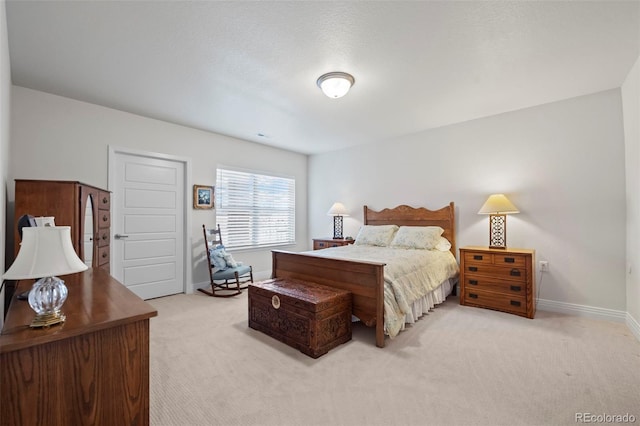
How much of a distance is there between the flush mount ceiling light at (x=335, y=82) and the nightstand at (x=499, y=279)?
8.05ft

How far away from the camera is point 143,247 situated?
13.0 feet

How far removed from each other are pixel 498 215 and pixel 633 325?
1.60m

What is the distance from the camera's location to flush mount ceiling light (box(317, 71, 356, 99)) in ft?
8.79

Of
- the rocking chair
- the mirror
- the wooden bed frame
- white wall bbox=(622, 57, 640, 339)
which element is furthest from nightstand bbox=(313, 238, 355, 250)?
white wall bbox=(622, 57, 640, 339)

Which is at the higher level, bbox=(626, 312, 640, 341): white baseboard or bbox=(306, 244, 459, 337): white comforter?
bbox=(306, 244, 459, 337): white comforter

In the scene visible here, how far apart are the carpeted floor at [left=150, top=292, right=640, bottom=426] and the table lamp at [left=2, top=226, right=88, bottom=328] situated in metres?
0.97

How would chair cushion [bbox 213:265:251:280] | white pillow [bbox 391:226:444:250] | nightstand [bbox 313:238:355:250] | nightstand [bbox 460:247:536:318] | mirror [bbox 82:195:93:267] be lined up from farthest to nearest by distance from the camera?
1. nightstand [bbox 313:238:355:250]
2. chair cushion [bbox 213:265:251:280]
3. white pillow [bbox 391:226:444:250]
4. nightstand [bbox 460:247:536:318]
5. mirror [bbox 82:195:93:267]

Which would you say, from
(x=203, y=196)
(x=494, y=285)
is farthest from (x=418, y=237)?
(x=203, y=196)

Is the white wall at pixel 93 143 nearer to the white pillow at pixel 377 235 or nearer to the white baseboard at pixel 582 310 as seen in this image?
the white pillow at pixel 377 235

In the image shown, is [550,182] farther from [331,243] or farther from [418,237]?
[331,243]

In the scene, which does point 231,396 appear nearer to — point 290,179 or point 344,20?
point 344,20

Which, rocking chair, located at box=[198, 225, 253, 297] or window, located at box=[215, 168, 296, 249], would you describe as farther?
window, located at box=[215, 168, 296, 249]

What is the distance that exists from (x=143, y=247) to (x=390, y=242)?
348 cm

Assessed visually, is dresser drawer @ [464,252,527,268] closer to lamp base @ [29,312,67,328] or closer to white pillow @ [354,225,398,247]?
white pillow @ [354,225,398,247]
